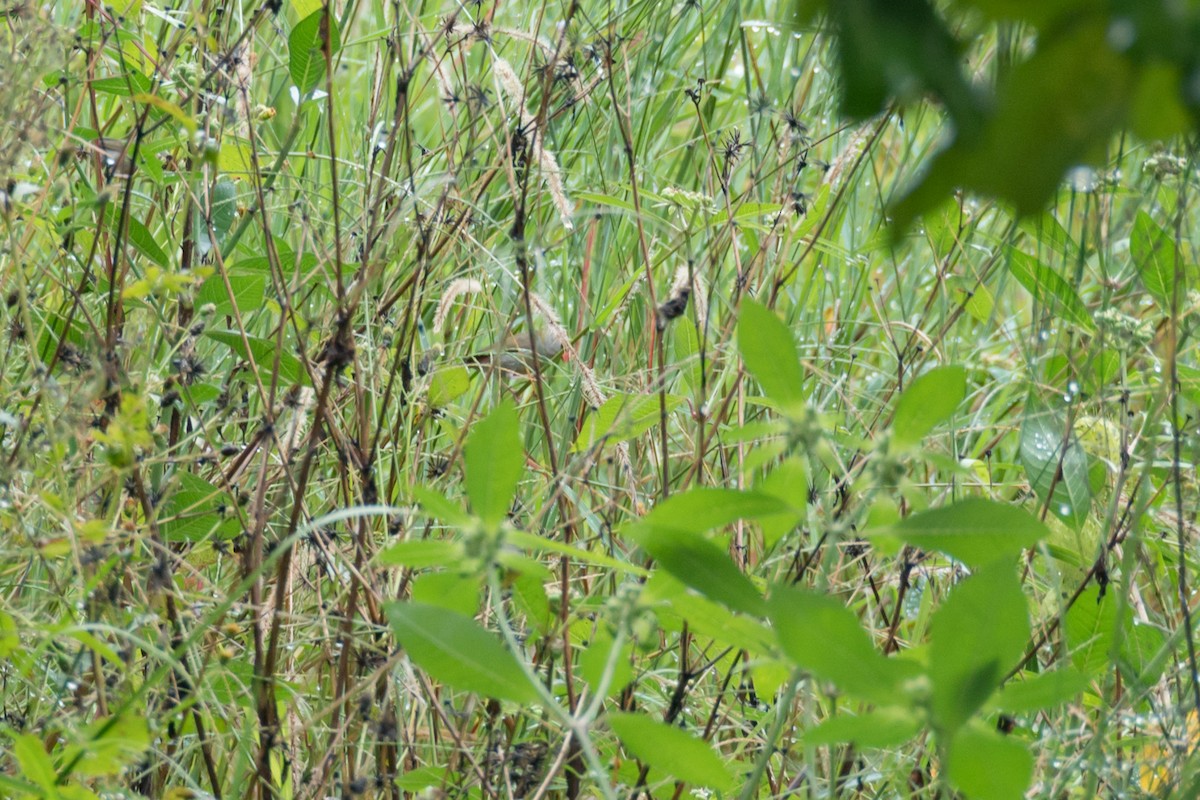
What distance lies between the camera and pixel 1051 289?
4.84 ft

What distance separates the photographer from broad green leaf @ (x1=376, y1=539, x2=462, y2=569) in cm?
73

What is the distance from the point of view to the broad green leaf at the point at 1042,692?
732mm

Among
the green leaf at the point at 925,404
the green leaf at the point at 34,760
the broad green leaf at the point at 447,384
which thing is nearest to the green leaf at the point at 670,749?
the green leaf at the point at 925,404

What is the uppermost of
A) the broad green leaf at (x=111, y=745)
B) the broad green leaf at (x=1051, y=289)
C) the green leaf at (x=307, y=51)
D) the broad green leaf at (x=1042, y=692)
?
the green leaf at (x=307, y=51)

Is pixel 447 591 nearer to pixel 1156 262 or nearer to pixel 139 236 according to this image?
pixel 139 236

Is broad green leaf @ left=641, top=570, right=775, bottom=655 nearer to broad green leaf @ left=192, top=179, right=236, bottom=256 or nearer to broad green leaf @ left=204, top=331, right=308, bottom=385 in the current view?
broad green leaf @ left=204, top=331, right=308, bottom=385

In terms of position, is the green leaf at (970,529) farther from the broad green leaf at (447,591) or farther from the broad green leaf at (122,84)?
the broad green leaf at (122,84)

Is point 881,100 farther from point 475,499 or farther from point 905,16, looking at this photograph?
point 475,499

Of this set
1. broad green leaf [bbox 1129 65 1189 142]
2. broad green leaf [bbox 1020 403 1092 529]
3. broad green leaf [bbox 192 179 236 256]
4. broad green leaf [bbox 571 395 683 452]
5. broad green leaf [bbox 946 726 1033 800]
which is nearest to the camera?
broad green leaf [bbox 1129 65 1189 142]

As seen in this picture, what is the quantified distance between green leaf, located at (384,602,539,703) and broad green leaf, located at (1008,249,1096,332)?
90 centimetres

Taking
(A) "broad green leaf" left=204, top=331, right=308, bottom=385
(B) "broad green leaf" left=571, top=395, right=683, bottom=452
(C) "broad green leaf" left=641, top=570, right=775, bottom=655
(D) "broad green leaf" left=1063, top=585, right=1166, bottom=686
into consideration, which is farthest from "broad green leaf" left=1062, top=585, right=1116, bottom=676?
(A) "broad green leaf" left=204, top=331, right=308, bottom=385

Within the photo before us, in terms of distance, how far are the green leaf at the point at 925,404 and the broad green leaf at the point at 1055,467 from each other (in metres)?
0.59

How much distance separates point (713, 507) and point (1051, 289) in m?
0.89

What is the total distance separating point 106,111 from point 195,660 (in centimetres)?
120
